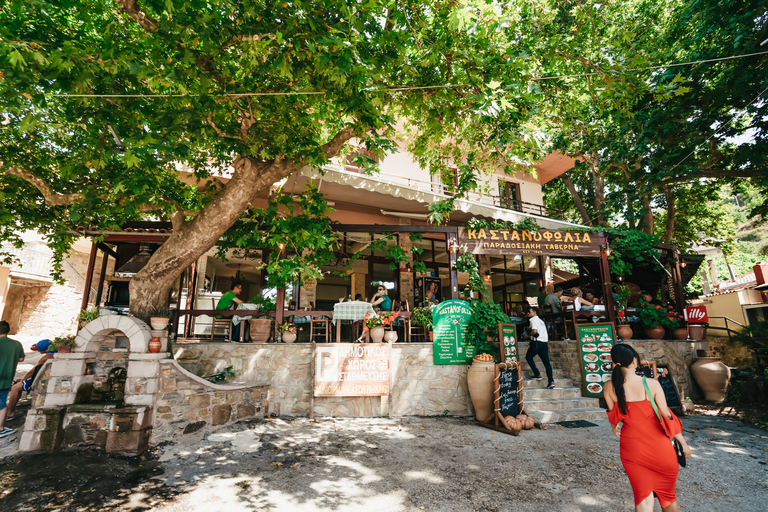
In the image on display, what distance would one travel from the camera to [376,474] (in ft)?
13.8

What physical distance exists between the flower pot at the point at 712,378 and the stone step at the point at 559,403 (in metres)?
3.36

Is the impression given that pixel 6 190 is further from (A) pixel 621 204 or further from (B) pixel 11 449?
(A) pixel 621 204

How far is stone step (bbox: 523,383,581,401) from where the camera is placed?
6.98m

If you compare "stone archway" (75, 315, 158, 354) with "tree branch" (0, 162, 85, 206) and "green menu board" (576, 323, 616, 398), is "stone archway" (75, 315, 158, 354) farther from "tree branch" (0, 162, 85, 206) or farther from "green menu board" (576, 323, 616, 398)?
"green menu board" (576, 323, 616, 398)

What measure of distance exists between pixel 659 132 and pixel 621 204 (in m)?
2.94

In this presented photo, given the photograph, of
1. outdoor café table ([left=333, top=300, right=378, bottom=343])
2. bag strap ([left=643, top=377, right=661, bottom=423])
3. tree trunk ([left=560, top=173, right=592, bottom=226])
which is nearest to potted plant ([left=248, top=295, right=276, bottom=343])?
outdoor café table ([left=333, top=300, right=378, bottom=343])

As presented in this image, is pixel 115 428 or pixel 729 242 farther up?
pixel 729 242

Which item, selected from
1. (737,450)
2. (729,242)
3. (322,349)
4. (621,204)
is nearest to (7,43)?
(322,349)

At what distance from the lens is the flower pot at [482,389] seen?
6422 mm

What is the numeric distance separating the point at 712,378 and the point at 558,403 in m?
4.33

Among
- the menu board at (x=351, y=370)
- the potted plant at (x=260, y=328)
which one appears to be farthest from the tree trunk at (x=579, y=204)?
the potted plant at (x=260, y=328)

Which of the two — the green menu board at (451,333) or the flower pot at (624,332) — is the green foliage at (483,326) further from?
the flower pot at (624,332)

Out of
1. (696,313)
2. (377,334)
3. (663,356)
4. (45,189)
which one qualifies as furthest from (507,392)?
(696,313)

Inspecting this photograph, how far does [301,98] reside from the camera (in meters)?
5.72
